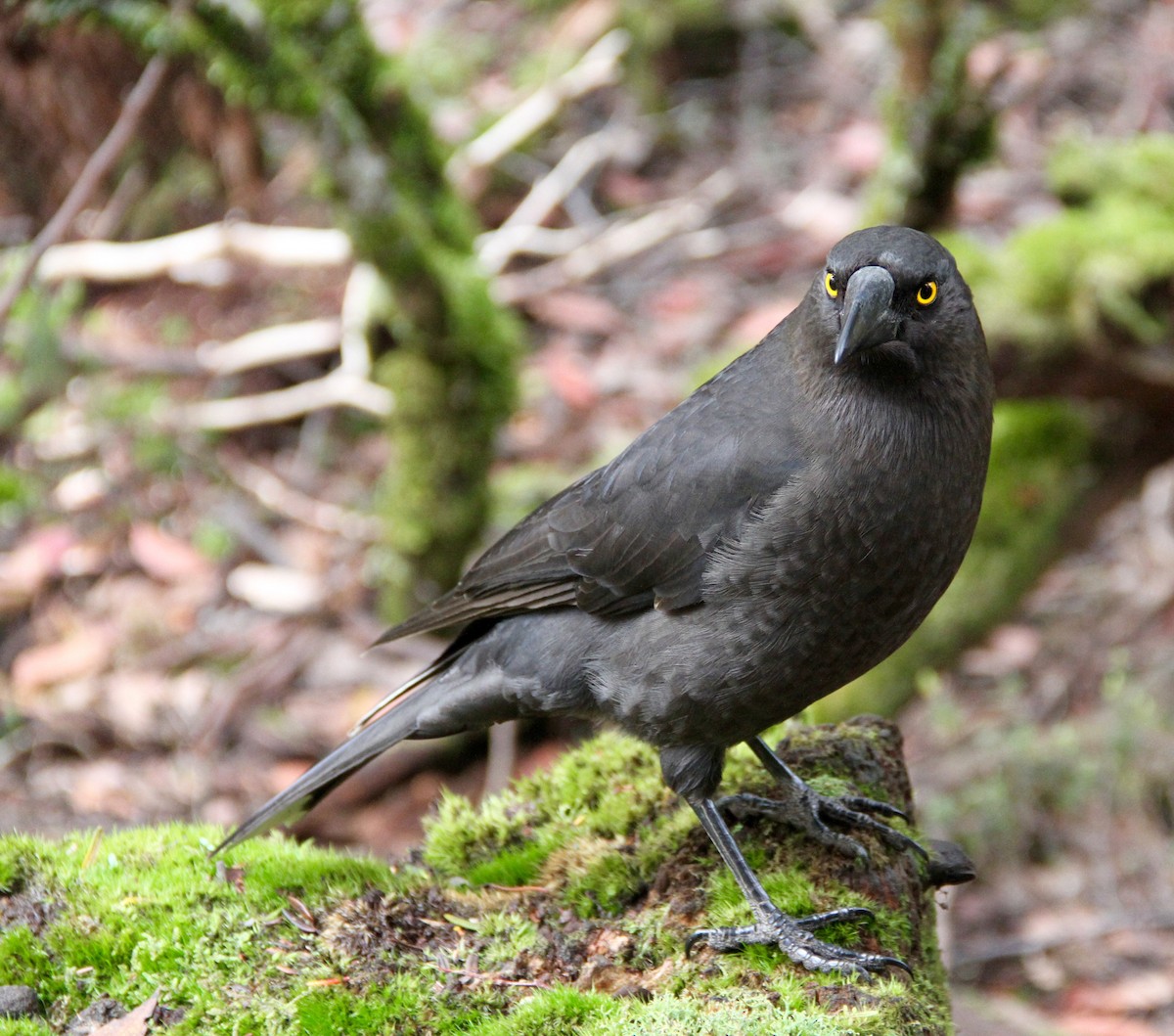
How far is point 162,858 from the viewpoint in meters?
3.49

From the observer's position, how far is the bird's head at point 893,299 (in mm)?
3133

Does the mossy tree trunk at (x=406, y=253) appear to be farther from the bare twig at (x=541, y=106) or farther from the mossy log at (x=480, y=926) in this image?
the bare twig at (x=541, y=106)

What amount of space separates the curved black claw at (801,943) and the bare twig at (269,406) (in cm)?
546

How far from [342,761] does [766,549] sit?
4.80 ft

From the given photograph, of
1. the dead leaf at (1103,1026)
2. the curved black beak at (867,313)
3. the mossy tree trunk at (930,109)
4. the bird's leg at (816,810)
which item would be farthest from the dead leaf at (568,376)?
the curved black beak at (867,313)

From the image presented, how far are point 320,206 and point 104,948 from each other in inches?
291

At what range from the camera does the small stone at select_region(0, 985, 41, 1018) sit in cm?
295

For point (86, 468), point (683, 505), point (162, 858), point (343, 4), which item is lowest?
point (86, 468)

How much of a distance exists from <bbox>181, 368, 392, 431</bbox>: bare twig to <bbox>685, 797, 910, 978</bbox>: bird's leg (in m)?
5.39

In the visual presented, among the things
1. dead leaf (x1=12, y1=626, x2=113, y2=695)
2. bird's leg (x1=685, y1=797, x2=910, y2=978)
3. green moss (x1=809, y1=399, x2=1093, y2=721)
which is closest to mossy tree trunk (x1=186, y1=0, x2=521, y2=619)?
dead leaf (x1=12, y1=626, x2=113, y2=695)

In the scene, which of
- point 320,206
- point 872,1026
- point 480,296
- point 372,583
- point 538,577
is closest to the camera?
point 872,1026

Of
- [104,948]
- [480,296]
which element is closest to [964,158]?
[480,296]

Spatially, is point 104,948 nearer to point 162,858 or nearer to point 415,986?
point 162,858

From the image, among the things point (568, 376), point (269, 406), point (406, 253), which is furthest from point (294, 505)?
point (406, 253)
